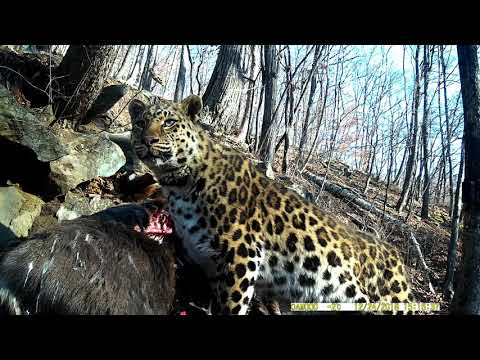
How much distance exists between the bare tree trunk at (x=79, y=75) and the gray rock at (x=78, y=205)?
3.14 ft

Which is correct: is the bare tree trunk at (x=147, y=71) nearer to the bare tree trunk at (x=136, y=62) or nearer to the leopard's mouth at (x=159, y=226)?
the bare tree trunk at (x=136, y=62)

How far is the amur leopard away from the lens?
3105 millimetres

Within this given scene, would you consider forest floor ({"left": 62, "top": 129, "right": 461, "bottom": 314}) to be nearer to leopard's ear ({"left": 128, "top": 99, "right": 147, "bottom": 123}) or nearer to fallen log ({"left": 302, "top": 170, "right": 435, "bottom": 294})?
fallen log ({"left": 302, "top": 170, "right": 435, "bottom": 294})

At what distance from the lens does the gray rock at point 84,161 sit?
Result: 378 centimetres

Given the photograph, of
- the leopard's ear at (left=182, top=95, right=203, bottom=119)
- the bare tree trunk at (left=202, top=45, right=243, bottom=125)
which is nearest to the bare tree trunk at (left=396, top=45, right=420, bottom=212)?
the bare tree trunk at (left=202, top=45, right=243, bottom=125)

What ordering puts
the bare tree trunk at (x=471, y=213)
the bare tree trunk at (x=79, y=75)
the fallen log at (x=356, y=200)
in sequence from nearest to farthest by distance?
the bare tree trunk at (x=471, y=213), the bare tree trunk at (x=79, y=75), the fallen log at (x=356, y=200)

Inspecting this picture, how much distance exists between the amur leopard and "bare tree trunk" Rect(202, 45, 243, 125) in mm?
2874


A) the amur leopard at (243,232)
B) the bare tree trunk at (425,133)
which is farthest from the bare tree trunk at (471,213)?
the bare tree trunk at (425,133)

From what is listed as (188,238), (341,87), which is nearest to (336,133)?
(341,87)

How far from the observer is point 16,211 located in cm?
335

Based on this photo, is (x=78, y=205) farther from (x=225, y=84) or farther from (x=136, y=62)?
(x=136, y=62)

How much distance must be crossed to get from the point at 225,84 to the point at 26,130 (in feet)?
10.8
